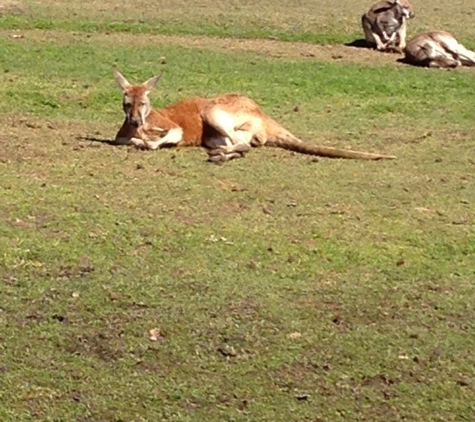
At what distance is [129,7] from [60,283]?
1261 centimetres

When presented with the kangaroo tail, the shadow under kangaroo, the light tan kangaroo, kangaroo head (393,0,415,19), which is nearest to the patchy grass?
the shadow under kangaroo

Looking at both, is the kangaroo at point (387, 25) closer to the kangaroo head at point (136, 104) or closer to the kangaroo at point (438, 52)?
the kangaroo at point (438, 52)

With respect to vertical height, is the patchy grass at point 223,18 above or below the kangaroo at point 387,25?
below

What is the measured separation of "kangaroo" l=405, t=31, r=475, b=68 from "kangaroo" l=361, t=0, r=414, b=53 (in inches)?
45.7

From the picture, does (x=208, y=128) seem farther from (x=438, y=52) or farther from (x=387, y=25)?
(x=387, y=25)

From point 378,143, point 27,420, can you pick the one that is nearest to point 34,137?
point 378,143

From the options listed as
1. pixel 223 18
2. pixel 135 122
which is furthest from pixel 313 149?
pixel 223 18

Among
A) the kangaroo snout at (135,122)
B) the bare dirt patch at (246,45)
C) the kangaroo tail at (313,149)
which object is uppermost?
the kangaroo snout at (135,122)

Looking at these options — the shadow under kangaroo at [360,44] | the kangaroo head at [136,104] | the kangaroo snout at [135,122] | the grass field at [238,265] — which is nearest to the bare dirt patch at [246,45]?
the shadow under kangaroo at [360,44]

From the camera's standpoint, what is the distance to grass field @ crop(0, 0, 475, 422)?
4758mm

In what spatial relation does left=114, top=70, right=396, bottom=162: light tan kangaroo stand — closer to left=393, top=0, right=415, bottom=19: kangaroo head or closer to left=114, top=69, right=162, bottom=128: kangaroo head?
left=114, top=69, right=162, bottom=128: kangaroo head

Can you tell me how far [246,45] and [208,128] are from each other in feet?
20.2

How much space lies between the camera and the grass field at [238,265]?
4758 millimetres

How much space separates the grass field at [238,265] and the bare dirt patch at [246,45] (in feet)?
9.50
